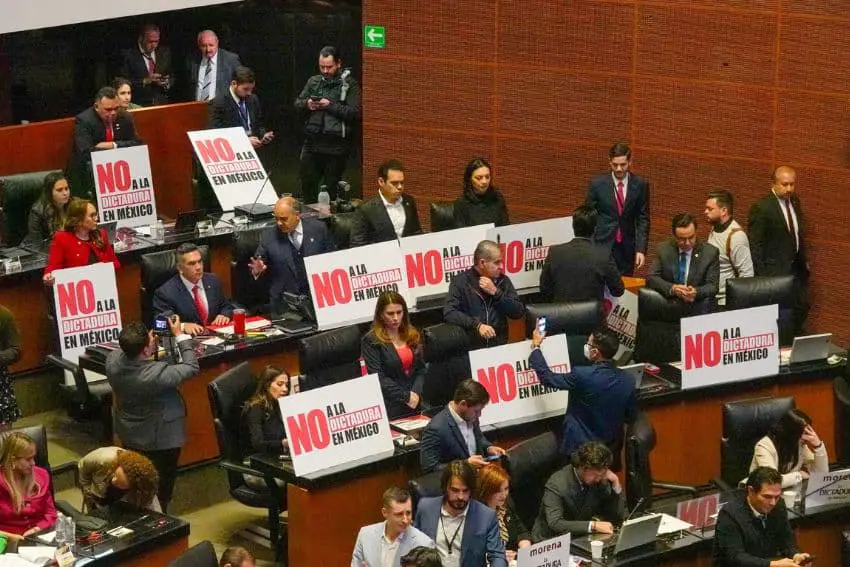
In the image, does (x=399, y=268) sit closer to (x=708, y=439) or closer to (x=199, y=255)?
(x=199, y=255)

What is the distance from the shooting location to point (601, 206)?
481 inches

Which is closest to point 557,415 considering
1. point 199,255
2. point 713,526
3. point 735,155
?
point 713,526

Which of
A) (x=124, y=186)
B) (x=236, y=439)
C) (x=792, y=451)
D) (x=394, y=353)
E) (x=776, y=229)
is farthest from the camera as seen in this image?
(x=124, y=186)

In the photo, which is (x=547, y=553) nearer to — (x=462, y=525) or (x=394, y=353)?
(x=462, y=525)

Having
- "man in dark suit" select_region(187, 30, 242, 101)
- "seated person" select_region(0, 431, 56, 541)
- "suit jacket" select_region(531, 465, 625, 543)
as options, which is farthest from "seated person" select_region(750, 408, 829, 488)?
"man in dark suit" select_region(187, 30, 242, 101)

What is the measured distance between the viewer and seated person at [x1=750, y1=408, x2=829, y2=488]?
9523 mm

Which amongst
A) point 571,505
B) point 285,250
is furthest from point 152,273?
point 571,505

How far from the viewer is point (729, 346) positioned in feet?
34.1

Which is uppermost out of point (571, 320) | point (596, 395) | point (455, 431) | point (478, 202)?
point (478, 202)

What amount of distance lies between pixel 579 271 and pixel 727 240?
131 cm

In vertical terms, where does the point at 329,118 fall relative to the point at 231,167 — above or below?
above

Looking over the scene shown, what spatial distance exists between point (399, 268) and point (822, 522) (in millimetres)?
3365

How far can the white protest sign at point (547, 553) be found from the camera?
8.05 metres

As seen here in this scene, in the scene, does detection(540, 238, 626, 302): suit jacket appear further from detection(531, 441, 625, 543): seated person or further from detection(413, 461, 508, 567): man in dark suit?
detection(413, 461, 508, 567): man in dark suit
